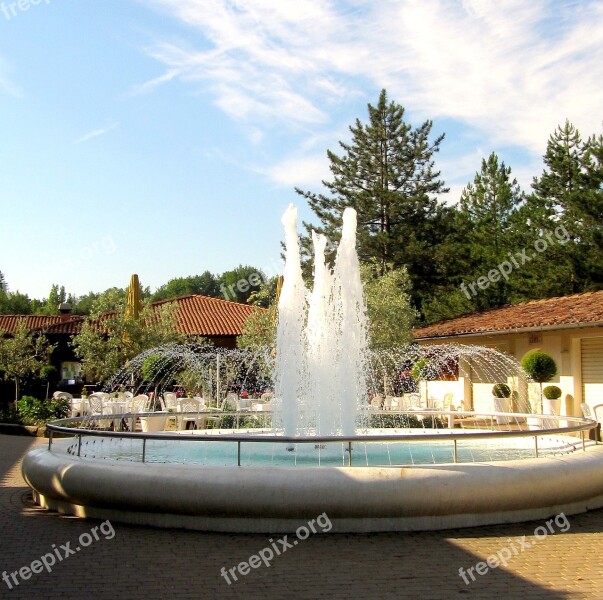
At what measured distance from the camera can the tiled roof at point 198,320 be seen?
40.3m

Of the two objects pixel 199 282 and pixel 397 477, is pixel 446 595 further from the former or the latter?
pixel 199 282

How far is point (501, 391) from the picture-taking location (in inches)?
834

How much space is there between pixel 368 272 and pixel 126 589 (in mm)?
26260

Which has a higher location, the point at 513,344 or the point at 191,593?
the point at 513,344

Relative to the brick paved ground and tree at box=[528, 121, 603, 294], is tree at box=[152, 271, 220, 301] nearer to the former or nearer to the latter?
tree at box=[528, 121, 603, 294]

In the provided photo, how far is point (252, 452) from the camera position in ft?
38.8

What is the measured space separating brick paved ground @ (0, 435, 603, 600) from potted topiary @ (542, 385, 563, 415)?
31.4ft

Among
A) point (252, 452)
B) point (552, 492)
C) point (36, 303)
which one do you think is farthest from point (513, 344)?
point (36, 303)

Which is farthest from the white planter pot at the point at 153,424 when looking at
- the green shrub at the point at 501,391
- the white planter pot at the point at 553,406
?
the green shrub at the point at 501,391

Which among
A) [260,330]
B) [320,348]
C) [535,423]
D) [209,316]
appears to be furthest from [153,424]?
[209,316]

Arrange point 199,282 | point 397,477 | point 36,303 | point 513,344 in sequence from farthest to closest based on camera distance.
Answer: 1. point 199,282
2. point 36,303
3. point 513,344
4. point 397,477

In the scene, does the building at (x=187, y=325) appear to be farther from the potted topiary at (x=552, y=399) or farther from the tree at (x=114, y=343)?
the potted topiary at (x=552, y=399)

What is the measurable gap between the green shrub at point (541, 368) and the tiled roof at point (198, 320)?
2126cm

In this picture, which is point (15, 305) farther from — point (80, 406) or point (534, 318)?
point (534, 318)
